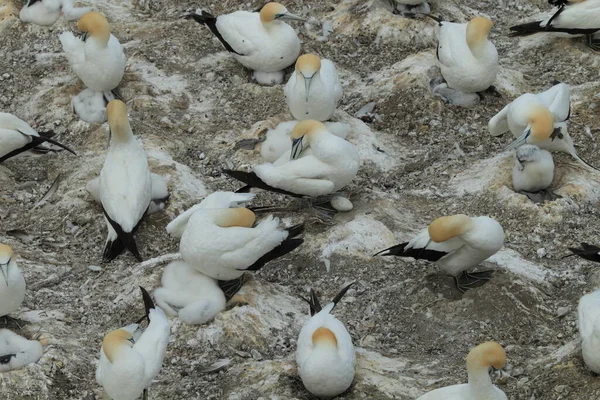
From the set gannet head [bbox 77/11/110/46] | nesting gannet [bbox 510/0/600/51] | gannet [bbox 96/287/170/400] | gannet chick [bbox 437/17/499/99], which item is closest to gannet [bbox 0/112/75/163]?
gannet head [bbox 77/11/110/46]

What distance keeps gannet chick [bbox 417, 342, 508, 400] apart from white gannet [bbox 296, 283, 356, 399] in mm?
487

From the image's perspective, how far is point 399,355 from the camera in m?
6.76

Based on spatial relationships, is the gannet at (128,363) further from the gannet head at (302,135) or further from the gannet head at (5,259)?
the gannet head at (302,135)

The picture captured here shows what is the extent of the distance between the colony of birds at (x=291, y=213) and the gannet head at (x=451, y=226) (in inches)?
0.5

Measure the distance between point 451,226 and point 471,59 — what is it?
2.71 metres

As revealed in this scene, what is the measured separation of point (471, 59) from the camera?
9336 millimetres

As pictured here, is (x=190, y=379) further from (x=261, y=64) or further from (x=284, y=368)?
(x=261, y=64)

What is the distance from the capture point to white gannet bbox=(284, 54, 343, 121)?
8.70m

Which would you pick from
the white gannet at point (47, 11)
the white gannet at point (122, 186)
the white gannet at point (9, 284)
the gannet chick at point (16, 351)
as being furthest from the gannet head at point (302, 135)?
the white gannet at point (47, 11)

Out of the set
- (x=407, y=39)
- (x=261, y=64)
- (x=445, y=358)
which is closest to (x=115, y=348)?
(x=445, y=358)

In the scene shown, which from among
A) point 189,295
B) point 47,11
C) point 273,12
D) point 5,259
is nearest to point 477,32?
point 273,12

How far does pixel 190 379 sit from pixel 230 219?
3.63ft

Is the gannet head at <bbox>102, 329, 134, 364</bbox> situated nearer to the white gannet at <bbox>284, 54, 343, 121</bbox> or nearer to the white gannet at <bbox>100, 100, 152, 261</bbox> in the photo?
the white gannet at <bbox>100, 100, 152, 261</bbox>

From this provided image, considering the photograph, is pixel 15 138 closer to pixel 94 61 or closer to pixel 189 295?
pixel 94 61
